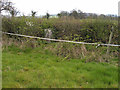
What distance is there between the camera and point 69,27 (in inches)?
318

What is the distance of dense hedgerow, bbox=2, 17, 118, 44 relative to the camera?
7.36 m

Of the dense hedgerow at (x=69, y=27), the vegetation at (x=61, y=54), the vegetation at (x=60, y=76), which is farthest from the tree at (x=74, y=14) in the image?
the vegetation at (x=60, y=76)

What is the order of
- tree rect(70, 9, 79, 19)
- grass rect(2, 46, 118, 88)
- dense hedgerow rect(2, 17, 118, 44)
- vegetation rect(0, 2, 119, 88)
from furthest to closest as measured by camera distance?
1. tree rect(70, 9, 79, 19)
2. dense hedgerow rect(2, 17, 118, 44)
3. vegetation rect(0, 2, 119, 88)
4. grass rect(2, 46, 118, 88)

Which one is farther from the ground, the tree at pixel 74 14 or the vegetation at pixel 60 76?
the tree at pixel 74 14

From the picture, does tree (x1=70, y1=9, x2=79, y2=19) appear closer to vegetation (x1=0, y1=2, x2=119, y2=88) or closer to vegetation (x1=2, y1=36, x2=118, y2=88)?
vegetation (x1=0, y1=2, x2=119, y2=88)

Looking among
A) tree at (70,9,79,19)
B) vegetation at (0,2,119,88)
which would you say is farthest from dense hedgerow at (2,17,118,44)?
tree at (70,9,79,19)

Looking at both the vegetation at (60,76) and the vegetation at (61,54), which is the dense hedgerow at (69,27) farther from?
the vegetation at (60,76)

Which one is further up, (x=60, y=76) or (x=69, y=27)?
(x=69, y=27)

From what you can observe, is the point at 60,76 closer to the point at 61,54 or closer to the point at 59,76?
the point at 59,76

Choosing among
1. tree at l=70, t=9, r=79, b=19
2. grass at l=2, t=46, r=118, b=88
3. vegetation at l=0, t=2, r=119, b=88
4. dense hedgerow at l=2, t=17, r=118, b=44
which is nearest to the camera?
grass at l=2, t=46, r=118, b=88

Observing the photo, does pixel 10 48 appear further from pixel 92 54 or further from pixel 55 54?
pixel 92 54

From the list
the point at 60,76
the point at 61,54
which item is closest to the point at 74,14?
the point at 61,54

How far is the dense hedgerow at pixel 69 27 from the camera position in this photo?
7.36 meters

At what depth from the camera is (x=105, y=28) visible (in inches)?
288
